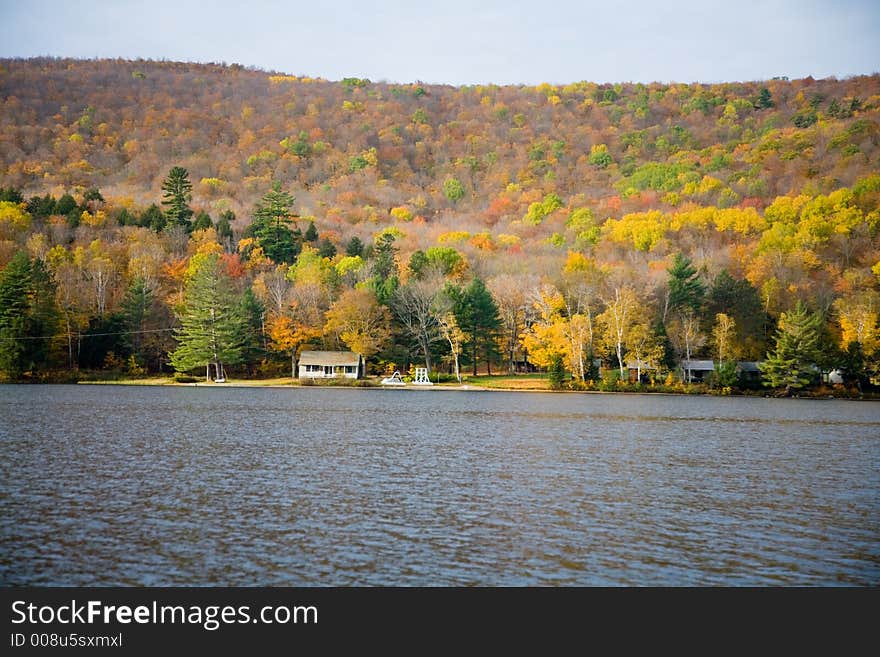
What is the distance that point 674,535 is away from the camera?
62.8 feet

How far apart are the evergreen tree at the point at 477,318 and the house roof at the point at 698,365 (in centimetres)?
1834

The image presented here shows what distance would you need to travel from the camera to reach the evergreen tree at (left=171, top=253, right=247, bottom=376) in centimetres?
8181

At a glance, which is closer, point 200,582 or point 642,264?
point 200,582

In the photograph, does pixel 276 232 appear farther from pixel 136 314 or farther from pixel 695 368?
pixel 695 368

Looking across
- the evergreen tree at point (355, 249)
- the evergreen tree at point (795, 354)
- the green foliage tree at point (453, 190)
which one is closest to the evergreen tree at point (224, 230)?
the evergreen tree at point (355, 249)

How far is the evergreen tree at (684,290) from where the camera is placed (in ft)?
275

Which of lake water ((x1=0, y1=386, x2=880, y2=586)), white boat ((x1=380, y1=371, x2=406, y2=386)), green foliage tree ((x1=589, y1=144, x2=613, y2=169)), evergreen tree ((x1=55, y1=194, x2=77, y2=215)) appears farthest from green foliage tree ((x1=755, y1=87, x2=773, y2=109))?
lake water ((x1=0, y1=386, x2=880, y2=586))

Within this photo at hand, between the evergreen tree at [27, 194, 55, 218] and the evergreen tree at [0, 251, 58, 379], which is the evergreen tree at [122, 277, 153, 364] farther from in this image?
the evergreen tree at [27, 194, 55, 218]

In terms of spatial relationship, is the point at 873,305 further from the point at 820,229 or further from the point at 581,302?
the point at 820,229

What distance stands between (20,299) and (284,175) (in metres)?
116

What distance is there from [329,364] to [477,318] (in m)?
15.2
